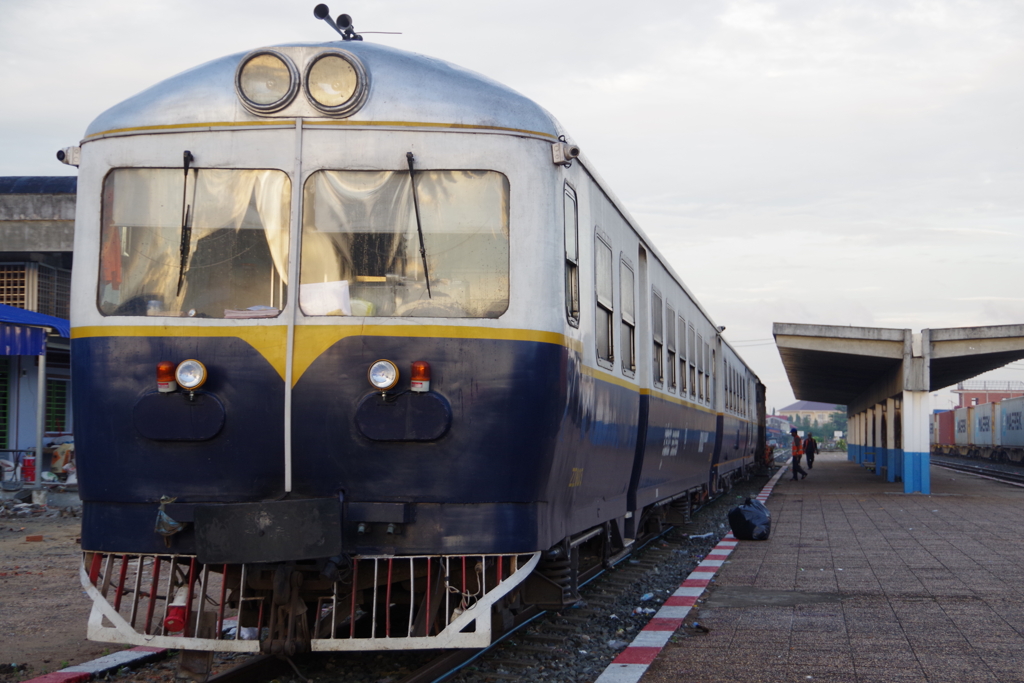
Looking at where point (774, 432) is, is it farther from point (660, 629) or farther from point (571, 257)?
point (571, 257)

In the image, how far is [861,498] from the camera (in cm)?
2127

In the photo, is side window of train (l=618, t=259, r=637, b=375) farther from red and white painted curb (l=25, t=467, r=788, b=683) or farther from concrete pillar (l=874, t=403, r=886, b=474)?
concrete pillar (l=874, t=403, r=886, b=474)

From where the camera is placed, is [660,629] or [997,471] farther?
[997,471]

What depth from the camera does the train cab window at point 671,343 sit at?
10.2 m

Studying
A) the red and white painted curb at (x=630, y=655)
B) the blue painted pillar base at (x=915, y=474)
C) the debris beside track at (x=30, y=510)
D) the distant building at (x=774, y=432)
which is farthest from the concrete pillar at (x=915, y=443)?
the distant building at (x=774, y=432)

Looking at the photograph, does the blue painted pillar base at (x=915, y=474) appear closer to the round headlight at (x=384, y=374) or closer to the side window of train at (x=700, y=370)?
the side window of train at (x=700, y=370)

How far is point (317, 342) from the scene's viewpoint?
498 centimetres

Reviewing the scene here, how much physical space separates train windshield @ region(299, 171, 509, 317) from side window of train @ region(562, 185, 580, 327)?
21.5 inches

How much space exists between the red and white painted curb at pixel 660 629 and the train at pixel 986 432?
40.3 metres

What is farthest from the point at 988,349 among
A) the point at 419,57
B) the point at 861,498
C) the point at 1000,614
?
the point at 419,57

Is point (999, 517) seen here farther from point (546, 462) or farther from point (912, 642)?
point (546, 462)

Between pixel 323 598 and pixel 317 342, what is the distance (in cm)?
129

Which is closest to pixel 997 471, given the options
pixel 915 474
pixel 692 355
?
pixel 915 474

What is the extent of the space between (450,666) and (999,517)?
13403 millimetres
